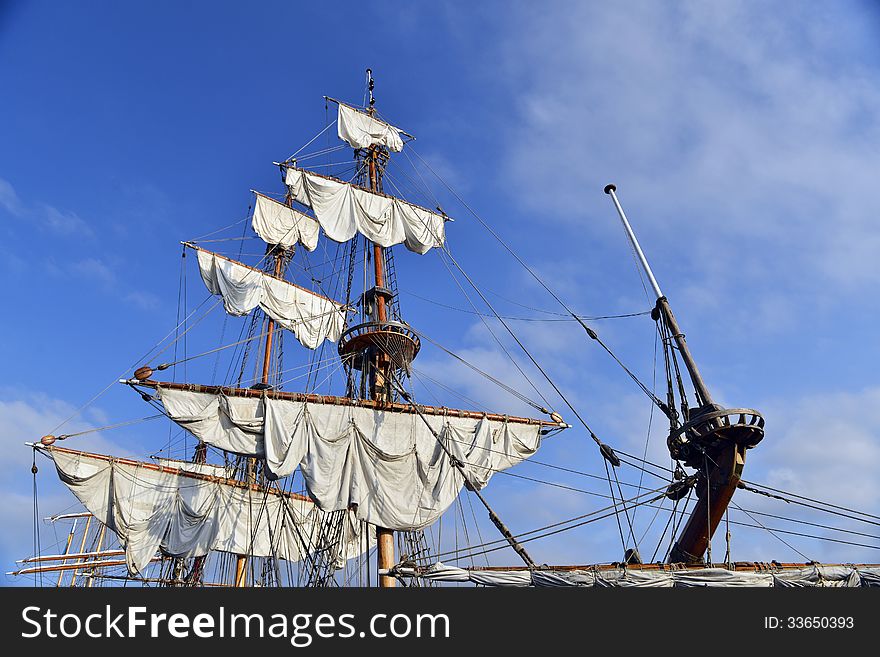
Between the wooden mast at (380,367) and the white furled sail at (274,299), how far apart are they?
4916 millimetres

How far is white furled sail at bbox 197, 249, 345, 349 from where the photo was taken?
33969 millimetres

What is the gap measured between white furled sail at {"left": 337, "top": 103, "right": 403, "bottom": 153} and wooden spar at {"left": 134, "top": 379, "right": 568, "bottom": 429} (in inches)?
632

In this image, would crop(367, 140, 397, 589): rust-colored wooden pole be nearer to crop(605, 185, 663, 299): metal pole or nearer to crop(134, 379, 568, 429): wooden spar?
crop(134, 379, 568, 429): wooden spar

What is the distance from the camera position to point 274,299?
37031 mm

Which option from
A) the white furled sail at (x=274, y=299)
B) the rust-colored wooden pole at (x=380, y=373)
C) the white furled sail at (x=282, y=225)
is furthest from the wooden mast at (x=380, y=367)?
the white furled sail at (x=282, y=225)

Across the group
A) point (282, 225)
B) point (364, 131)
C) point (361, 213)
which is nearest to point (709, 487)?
point (361, 213)

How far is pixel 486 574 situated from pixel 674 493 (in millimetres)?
6736

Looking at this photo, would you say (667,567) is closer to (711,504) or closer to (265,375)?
(711,504)

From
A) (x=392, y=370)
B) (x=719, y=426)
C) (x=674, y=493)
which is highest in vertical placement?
(x=392, y=370)

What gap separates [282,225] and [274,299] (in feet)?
14.9
